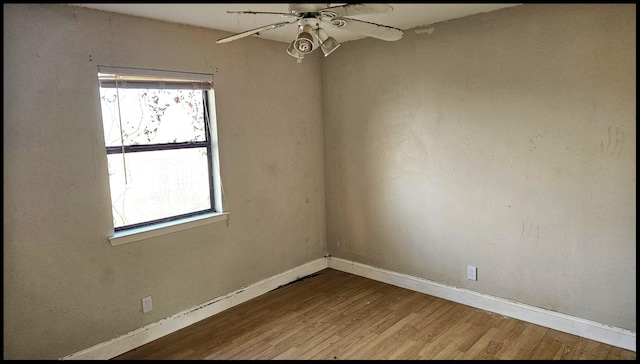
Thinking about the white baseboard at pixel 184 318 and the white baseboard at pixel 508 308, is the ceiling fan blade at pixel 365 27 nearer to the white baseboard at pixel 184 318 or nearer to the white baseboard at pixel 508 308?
the white baseboard at pixel 508 308

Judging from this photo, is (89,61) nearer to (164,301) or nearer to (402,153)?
(164,301)

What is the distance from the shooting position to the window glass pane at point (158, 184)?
9.86 ft

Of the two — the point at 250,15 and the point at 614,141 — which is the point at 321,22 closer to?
the point at 250,15

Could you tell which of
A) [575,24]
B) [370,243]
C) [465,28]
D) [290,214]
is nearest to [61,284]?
[290,214]

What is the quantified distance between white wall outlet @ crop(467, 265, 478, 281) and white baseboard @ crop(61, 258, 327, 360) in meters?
1.56

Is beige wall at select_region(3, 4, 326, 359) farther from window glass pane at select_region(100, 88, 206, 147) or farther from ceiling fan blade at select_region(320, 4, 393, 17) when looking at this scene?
ceiling fan blade at select_region(320, 4, 393, 17)

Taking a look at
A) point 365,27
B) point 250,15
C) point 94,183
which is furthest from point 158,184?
point 365,27

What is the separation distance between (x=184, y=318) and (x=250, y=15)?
7.61 ft

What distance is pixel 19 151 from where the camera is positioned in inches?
98.3

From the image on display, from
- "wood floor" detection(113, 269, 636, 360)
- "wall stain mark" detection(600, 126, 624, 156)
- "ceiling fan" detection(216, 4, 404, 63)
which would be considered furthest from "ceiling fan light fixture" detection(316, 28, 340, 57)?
"wood floor" detection(113, 269, 636, 360)

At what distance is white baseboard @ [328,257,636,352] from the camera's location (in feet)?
9.24

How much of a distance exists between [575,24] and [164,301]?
346cm

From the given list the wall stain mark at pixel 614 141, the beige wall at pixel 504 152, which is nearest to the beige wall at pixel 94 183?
the beige wall at pixel 504 152

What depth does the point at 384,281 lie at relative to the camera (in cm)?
407
